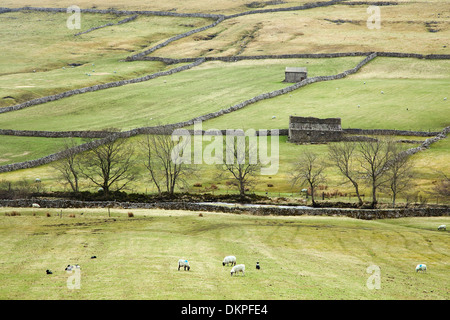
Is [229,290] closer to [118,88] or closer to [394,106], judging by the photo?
[394,106]

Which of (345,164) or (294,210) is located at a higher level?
(345,164)

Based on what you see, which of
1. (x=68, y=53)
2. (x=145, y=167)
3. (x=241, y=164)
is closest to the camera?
(x=241, y=164)

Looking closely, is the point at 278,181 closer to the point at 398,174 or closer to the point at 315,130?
the point at 398,174

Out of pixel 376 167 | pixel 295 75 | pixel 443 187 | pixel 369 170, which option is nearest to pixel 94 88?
pixel 295 75

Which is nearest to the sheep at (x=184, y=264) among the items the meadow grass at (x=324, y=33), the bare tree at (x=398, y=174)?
the bare tree at (x=398, y=174)

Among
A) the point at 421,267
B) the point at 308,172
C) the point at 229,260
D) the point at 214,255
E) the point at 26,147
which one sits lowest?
the point at 421,267

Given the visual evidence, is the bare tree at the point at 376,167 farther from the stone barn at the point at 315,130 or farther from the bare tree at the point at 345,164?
the stone barn at the point at 315,130
